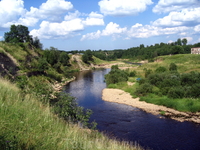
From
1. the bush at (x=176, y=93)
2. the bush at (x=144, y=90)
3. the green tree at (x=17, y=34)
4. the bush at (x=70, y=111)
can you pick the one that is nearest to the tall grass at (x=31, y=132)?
the bush at (x=70, y=111)

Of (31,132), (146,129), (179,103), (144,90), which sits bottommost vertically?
(146,129)

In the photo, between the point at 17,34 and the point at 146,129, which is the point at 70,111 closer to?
the point at 146,129

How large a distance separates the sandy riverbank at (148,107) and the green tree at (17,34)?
50.2 m

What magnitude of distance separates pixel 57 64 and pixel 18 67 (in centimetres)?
2659

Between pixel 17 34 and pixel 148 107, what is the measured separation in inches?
2554

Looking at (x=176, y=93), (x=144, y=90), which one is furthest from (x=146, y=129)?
(x=144, y=90)

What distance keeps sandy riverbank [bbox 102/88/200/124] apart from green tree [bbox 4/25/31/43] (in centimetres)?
5024

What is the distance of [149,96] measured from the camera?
34.0 metres

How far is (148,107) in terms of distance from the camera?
2981cm

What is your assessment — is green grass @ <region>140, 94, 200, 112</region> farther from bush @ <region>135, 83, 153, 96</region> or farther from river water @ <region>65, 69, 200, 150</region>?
river water @ <region>65, 69, 200, 150</region>

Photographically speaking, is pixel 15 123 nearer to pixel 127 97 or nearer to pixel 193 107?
pixel 193 107

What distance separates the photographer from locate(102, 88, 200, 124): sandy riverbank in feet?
82.3

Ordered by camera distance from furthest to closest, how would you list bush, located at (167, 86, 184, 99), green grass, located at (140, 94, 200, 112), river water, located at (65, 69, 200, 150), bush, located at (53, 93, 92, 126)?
bush, located at (167, 86, 184, 99) → green grass, located at (140, 94, 200, 112) → river water, located at (65, 69, 200, 150) → bush, located at (53, 93, 92, 126)

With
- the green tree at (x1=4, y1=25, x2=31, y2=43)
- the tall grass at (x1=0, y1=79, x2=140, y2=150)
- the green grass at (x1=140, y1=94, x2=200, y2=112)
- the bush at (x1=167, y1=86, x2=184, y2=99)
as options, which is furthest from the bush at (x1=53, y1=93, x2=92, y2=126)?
the green tree at (x1=4, y1=25, x2=31, y2=43)
